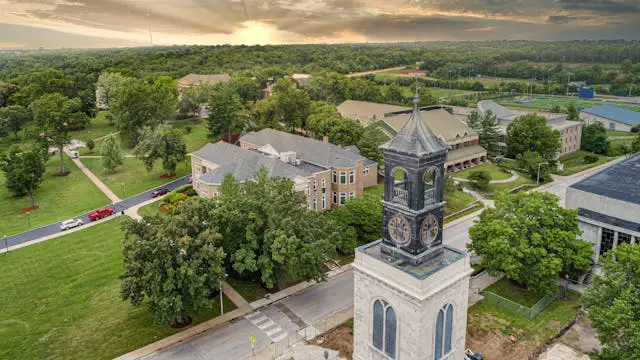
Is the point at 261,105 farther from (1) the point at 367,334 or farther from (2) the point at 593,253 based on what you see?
(1) the point at 367,334

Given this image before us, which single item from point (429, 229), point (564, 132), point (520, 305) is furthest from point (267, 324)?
point (564, 132)

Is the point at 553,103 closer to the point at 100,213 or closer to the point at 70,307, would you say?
the point at 100,213

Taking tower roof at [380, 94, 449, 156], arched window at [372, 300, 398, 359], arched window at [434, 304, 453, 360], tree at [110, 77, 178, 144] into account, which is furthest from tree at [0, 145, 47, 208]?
arched window at [434, 304, 453, 360]

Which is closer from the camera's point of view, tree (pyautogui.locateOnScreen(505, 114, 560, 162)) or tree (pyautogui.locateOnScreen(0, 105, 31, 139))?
tree (pyautogui.locateOnScreen(505, 114, 560, 162))

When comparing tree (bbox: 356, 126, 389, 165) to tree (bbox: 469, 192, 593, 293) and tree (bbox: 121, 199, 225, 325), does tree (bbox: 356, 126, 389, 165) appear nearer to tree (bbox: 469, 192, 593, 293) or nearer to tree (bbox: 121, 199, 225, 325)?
tree (bbox: 469, 192, 593, 293)

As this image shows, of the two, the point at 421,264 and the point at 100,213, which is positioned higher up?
the point at 421,264

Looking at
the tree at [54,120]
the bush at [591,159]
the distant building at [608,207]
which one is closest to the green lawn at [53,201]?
the tree at [54,120]
